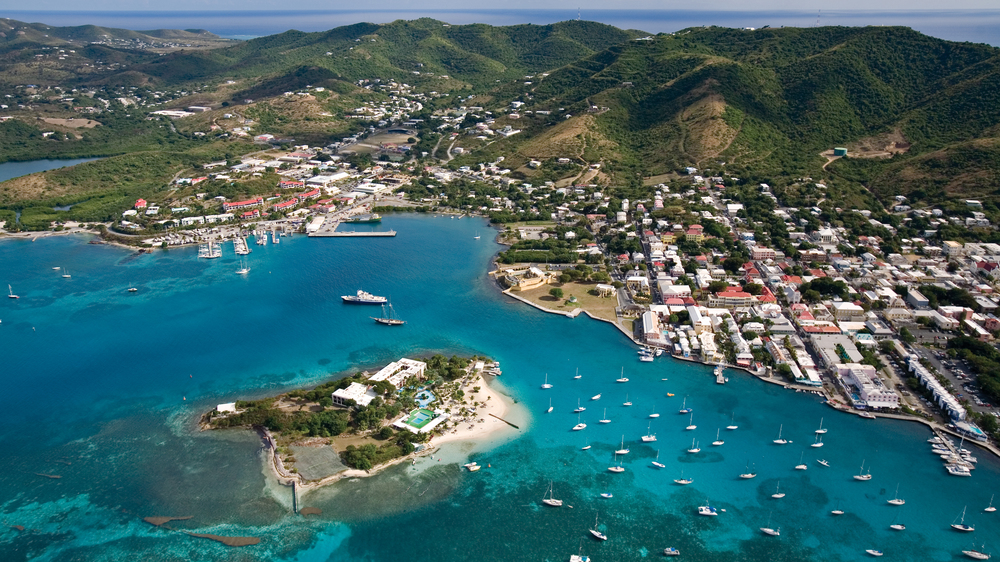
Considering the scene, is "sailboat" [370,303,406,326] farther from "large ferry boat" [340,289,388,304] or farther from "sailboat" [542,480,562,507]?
"sailboat" [542,480,562,507]

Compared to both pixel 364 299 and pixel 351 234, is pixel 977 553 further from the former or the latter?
pixel 351 234

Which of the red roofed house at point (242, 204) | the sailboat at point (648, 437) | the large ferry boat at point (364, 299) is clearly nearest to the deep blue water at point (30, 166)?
the red roofed house at point (242, 204)

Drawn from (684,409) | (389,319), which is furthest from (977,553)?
(389,319)

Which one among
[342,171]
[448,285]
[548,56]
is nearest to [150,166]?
[342,171]

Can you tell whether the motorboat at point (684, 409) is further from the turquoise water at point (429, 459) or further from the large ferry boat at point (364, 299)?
the large ferry boat at point (364, 299)

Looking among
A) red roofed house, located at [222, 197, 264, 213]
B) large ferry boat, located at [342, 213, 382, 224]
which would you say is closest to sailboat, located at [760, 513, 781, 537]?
large ferry boat, located at [342, 213, 382, 224]

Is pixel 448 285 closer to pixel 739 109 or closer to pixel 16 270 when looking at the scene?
pixel 16 270
